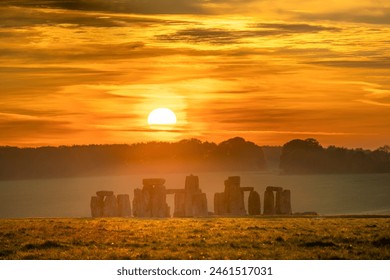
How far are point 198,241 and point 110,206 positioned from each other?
35546 mm

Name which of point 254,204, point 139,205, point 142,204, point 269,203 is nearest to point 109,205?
point 139,205

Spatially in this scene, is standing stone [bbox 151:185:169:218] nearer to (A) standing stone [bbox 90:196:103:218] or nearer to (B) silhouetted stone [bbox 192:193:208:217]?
(B) silhouetted stone [bbox 192:193:208:217]

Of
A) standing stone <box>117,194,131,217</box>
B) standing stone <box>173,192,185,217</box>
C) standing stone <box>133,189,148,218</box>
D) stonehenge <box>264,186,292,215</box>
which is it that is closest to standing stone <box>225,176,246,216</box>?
stonehenge <box>264,186,292,215</box>

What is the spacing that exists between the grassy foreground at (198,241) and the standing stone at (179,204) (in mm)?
29271

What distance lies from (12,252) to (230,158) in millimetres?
159146

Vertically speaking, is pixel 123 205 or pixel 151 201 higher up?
pixel 151 201

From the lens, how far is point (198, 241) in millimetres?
33531

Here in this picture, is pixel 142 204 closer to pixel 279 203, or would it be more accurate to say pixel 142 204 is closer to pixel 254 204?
pixel 254 204

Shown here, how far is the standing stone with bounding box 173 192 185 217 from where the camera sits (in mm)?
70137
